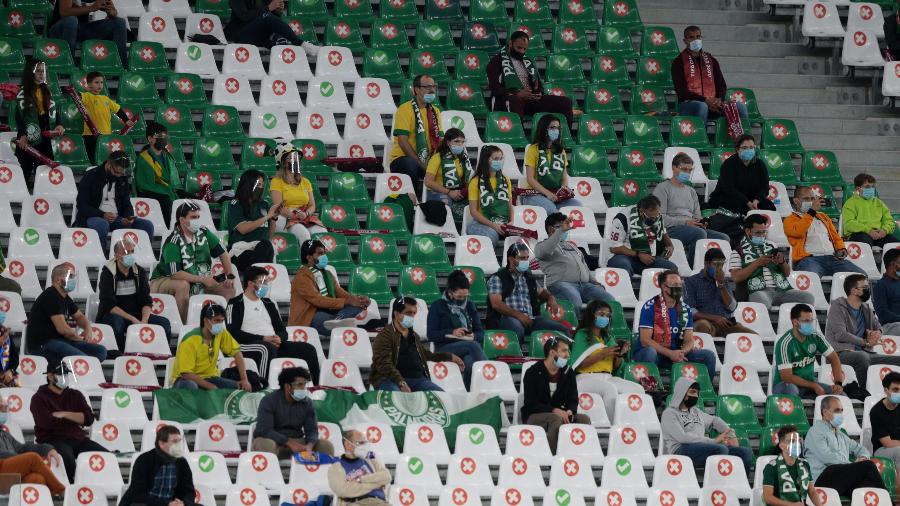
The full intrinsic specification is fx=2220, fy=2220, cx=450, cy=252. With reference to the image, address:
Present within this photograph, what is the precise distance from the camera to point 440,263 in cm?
1658

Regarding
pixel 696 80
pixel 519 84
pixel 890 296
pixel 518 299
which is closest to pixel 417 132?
pixel 519 84

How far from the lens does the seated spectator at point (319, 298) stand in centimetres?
1555

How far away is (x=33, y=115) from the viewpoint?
16875mm

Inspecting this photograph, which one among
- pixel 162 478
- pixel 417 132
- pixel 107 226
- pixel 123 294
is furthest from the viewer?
pixel 417 132

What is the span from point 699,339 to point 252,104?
176 inches

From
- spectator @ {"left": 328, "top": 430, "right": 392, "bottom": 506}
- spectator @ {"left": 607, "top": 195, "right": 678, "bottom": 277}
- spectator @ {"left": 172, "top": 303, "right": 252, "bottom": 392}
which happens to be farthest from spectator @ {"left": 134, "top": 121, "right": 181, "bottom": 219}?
spectator @ {"left": 328, "top": 430, "right": 392, "bottom": 506}

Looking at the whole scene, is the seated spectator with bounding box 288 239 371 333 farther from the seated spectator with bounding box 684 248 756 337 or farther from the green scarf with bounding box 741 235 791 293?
the green scarf with bounding box 741 235 791 293

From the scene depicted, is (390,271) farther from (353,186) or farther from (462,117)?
(462,117)

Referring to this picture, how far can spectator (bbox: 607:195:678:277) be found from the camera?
55.2 feet

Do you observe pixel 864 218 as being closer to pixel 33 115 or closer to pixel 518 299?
pixel 518 299

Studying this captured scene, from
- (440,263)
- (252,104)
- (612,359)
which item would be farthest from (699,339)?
(252,104)

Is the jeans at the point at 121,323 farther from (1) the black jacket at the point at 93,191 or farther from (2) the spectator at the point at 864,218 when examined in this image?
(2) the spectator at the point at 864,218

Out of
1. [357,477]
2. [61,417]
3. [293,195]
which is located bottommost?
[357,477]

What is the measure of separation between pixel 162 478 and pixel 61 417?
1.03 meters
